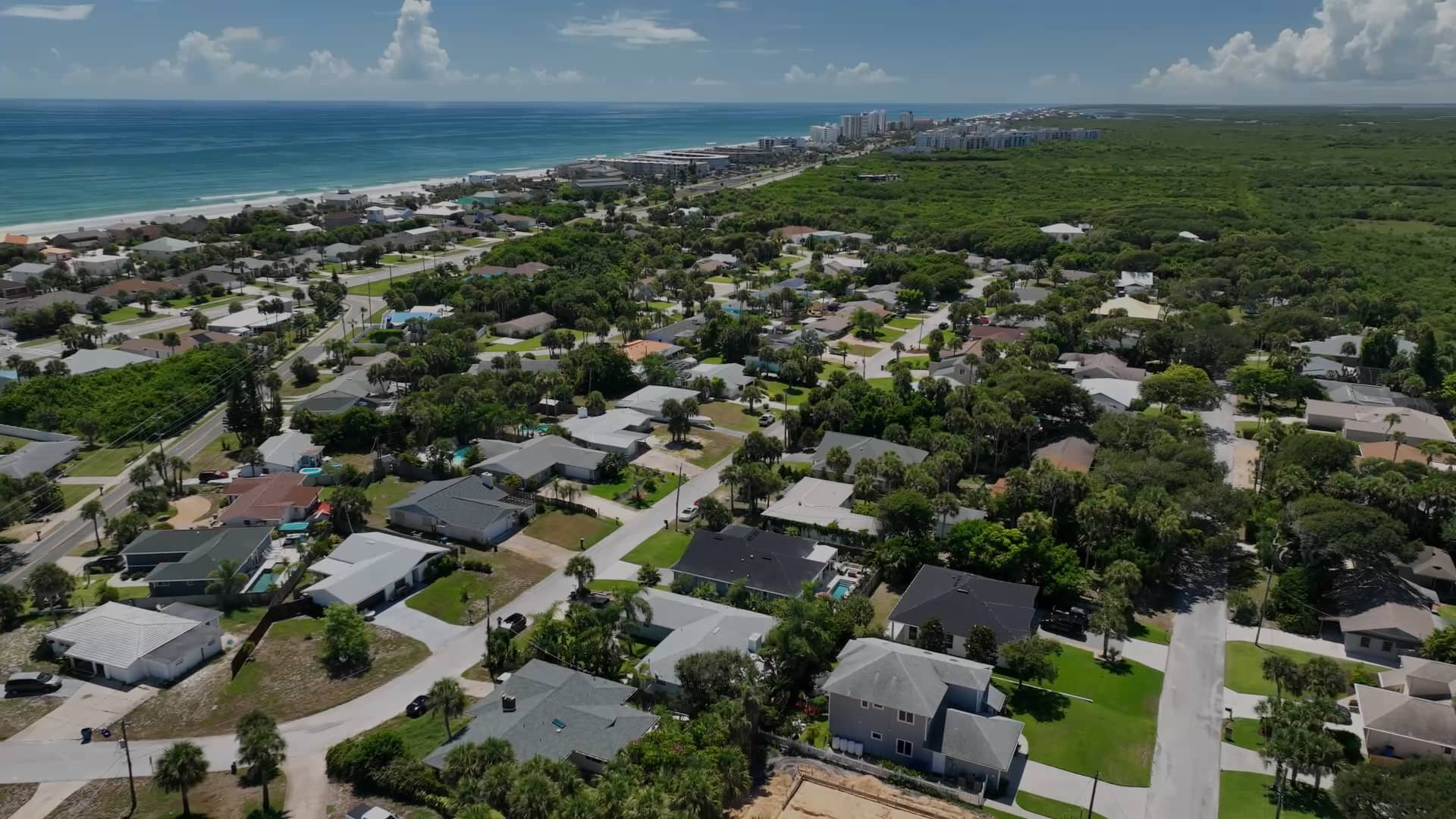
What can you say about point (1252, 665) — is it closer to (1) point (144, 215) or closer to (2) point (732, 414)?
(2) point (732, 414)

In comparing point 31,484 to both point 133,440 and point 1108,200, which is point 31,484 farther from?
point 1108,200

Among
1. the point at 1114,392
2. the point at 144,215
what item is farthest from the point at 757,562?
the point at 144,215

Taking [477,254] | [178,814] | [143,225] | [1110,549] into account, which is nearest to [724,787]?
[178,814]

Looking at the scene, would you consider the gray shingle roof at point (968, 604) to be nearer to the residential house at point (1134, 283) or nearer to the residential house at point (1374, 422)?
the residential house at point (1374, 422)

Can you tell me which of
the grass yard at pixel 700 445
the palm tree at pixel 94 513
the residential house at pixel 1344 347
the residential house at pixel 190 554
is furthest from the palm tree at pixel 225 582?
the residential house at pixel 1344 347

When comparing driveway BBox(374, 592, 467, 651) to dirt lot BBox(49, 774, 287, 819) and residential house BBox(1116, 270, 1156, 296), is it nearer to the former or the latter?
dirt lot BBox(49, 774, 287, 819)

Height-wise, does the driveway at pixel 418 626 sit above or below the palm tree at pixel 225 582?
below
